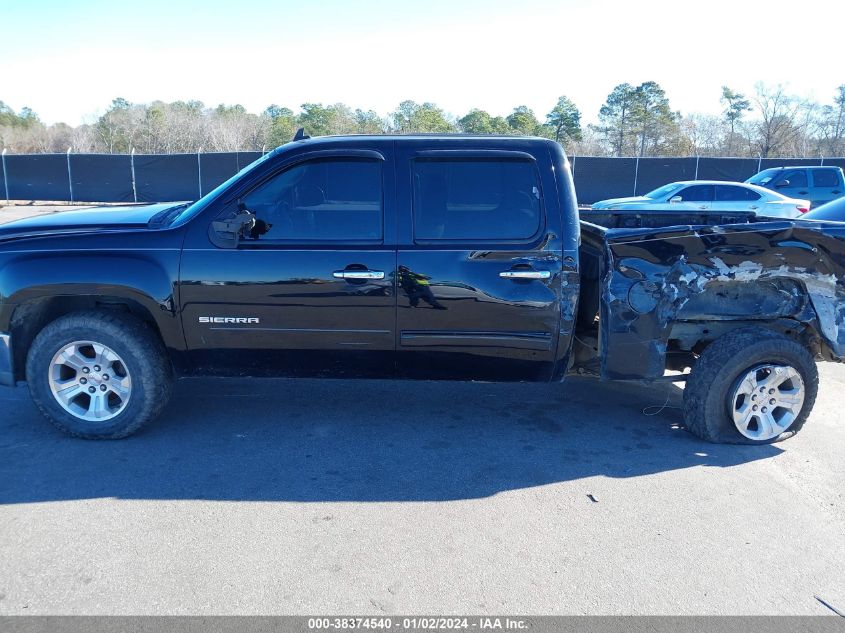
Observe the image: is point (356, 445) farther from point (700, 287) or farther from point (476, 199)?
point (700, 287)

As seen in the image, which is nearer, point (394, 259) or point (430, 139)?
point (394, 259)

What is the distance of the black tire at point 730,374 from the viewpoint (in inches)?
175

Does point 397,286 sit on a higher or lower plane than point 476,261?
lower

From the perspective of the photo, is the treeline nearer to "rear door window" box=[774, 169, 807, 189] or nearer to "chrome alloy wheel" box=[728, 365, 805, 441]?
"rear door window" box=[774, 169, 807, 189]

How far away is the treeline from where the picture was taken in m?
44.5

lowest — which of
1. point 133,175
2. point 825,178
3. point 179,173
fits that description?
point 133,175

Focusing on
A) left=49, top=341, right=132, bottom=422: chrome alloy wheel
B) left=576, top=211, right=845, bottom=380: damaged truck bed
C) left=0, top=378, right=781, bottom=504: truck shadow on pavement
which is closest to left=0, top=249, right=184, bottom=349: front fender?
left=49, top=341, right=132, bottom=422: chrome alloy wheel

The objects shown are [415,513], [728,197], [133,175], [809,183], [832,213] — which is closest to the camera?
[415,513]

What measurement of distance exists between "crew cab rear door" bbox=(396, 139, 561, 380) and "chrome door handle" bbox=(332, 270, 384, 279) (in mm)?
138

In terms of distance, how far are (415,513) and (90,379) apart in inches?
96.9

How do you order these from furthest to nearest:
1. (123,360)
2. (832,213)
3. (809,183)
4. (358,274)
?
1. (809,183)
2. (832,213)
3. (123,360)
4. (358,274)

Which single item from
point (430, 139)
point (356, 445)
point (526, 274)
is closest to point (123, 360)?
point (356, 445)

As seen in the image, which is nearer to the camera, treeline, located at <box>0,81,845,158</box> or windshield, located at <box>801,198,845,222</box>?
windshield, located at <box>801,198,845,222</box>

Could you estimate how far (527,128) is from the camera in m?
44.9
